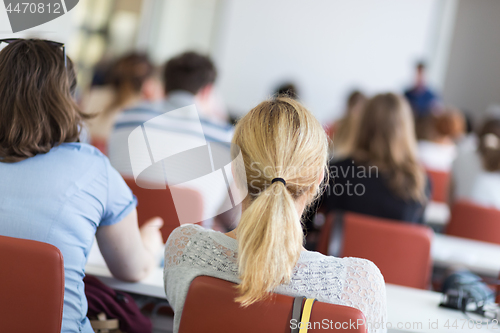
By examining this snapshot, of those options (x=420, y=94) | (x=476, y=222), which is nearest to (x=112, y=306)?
(x=476, y=222)

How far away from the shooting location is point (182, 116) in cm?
264

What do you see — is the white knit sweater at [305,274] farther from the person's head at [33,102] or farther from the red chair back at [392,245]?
the red chair back at [392,245]

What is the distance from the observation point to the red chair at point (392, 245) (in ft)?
5.91

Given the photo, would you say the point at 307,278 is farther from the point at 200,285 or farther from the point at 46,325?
the point at 46,325

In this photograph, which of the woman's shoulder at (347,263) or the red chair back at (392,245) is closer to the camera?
the woman's shoulder at (347,263)

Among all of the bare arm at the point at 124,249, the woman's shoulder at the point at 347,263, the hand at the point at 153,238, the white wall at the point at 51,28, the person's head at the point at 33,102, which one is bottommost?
the hand at the point at 153,238

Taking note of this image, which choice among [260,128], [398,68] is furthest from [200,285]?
[398,68]

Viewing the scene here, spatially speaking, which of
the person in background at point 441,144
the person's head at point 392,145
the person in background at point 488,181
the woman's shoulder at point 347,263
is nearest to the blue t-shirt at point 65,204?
the woman's shoulder at point 347,263

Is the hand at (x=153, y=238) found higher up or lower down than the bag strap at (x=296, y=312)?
lower down

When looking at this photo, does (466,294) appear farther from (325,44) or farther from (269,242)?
(325,44)

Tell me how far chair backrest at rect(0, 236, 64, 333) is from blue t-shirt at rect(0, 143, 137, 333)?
0.14m

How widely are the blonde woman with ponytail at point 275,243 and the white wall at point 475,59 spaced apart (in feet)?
26.8

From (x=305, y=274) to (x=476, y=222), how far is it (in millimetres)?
1869

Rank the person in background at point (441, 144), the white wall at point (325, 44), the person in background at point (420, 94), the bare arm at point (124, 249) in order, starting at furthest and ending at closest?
the white wall at point (325, 44), the person in background at point (420, 94), the person in background at point (441, 144), the bare arm at point (124, 249)
